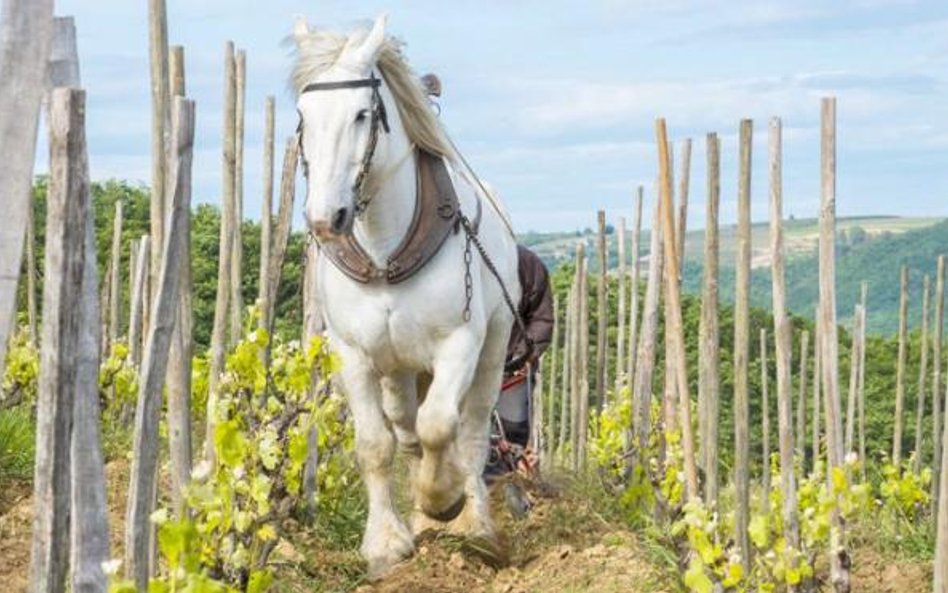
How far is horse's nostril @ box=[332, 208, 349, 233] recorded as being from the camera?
21.9 feet

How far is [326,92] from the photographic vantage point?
7141 millimetres

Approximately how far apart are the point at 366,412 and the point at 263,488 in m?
1.55

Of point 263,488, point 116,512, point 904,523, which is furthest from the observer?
point 904,523

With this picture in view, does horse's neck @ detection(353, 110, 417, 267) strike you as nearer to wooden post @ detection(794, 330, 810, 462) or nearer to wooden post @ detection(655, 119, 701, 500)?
wooden post @ detection(655, 119, 701, 500)

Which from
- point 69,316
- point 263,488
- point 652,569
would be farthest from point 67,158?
point 652,569

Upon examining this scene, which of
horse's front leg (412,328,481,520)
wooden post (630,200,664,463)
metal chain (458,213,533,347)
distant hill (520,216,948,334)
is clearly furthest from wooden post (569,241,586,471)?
distant hill (520,216,948,334)

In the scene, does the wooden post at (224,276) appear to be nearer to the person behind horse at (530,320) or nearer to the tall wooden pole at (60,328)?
the person behind horse at (530,320)

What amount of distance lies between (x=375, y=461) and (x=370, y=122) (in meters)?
1.35

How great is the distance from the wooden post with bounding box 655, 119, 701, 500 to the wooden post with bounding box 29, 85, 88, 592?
2.92 meters

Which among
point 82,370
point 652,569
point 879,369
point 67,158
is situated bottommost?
point 879,369

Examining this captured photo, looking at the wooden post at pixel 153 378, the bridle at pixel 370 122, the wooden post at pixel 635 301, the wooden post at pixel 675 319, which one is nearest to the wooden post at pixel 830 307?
the wooden post at pixel 675 319

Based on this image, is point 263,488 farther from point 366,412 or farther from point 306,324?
point 306,324

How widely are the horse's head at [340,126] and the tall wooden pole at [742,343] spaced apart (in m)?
1.30

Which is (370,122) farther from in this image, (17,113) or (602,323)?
(602,323)
